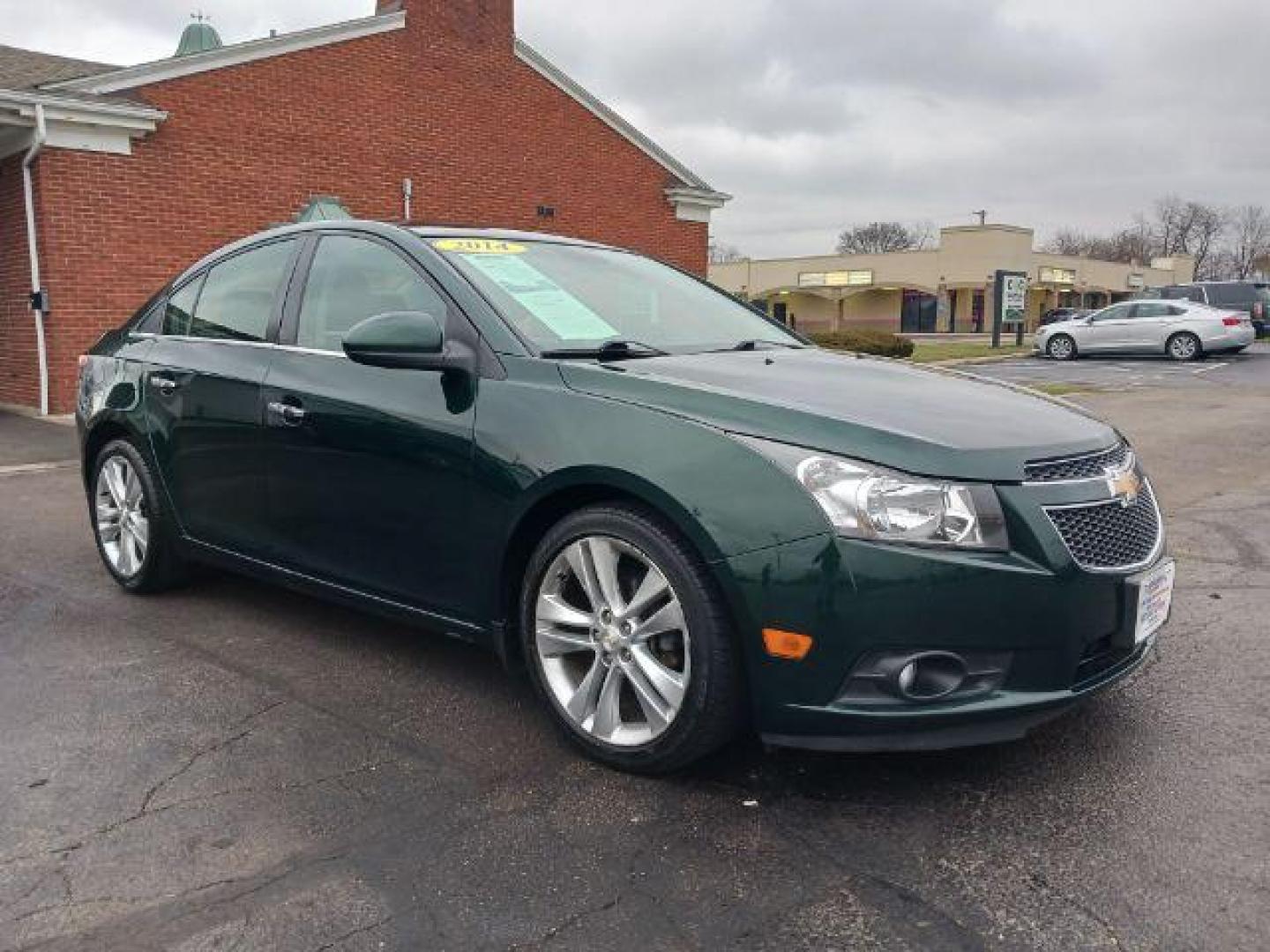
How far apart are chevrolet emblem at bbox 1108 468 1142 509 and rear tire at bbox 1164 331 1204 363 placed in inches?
960

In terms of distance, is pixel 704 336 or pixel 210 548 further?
pixel 210 548

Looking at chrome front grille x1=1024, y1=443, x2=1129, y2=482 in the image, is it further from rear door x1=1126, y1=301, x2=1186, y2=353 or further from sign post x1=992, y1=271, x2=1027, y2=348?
sign post x1=992, y1=271, x2=1027, y2=348

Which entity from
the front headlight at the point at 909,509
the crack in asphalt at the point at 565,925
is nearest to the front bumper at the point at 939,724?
the front headlight at the point at 909,509

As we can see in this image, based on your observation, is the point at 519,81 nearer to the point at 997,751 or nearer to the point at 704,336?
the point at 704,336

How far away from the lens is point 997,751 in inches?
125

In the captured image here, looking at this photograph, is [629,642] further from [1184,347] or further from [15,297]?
[1184,347]

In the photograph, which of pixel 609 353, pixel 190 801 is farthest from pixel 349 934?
pixel 609 353

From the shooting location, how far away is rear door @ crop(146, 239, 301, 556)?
411cm

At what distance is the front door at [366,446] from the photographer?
338 centimetres

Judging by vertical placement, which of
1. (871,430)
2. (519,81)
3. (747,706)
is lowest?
(747,706)

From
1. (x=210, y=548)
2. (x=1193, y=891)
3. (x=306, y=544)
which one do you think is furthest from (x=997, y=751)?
(x=210, y=548)

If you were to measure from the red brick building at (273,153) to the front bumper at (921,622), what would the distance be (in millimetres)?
8129

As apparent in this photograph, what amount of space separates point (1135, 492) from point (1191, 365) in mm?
22638

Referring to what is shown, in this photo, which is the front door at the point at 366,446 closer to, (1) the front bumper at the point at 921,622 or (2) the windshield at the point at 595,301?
(2) the windshield at the point at 595,301
